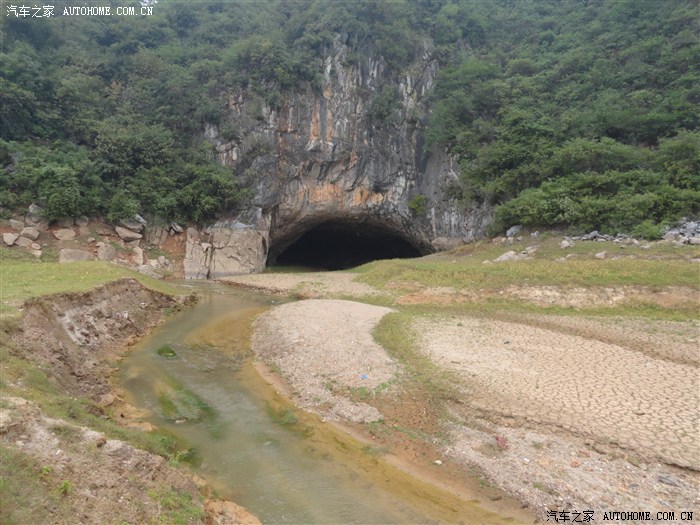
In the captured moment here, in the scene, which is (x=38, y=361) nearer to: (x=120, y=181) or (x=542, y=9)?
(x=120, y=181)

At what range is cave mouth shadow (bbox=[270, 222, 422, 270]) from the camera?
4919 cm

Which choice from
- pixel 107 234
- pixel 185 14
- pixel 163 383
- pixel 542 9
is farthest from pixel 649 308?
pixel 185 14

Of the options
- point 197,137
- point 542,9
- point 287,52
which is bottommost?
point 197,137

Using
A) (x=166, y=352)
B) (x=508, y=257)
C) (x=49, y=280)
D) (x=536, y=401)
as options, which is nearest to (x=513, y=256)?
(x=508, y=257)

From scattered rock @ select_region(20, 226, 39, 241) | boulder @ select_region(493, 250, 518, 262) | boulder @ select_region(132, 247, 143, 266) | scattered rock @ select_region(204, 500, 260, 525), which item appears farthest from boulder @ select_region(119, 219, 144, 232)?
→ scattered rock @ select_region(204, 500, 260, 525)

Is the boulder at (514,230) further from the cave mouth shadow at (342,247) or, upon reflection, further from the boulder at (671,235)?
the cave mouth shadow at (342,247)

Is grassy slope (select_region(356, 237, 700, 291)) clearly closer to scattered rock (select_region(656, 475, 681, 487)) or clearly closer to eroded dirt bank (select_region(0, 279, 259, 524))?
scattered rock (select_region(656, 475, 681, 487))

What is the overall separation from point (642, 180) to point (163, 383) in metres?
31.1

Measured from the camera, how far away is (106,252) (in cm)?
3127

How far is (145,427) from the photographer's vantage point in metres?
8.82

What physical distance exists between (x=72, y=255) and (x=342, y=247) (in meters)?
33.1

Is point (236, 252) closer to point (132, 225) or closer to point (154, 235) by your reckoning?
point (154, 235)

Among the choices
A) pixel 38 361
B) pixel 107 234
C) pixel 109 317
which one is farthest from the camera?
pixel 107 234

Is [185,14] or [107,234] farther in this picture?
[185,14]
